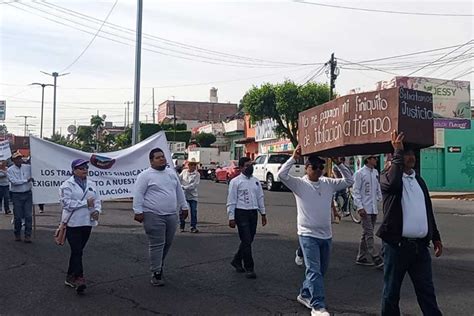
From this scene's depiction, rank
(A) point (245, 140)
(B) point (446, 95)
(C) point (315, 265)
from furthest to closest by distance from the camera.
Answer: (A) point (245, 140)
(B) point (446, 95)
(C) point (315, 265)

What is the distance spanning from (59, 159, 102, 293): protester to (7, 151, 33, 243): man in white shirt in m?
4.33

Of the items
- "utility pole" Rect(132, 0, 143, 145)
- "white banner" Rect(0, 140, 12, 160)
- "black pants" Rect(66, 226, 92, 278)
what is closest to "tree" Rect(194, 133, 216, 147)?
"utility pole" Rect(132, 0, 143, 145)

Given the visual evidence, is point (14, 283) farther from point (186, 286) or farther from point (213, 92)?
point (213, 92)

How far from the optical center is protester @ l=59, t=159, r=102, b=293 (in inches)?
294

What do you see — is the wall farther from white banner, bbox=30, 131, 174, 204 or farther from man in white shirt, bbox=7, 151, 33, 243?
man in white shirt, bbox=7, 151, 33, 243

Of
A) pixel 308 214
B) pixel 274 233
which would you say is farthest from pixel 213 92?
pixel 308 214

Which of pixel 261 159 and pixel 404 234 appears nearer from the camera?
pixel 404 234

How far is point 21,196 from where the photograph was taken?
11695mm

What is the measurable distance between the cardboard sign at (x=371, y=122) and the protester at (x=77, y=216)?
302 centimetres

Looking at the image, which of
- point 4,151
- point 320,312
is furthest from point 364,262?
point 4,151

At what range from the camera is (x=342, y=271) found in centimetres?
874

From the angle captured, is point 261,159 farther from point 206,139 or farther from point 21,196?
point 206,139

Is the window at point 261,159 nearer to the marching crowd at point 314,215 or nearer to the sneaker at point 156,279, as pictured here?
the marching crowd at point 314,215

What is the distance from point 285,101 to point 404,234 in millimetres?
32420
